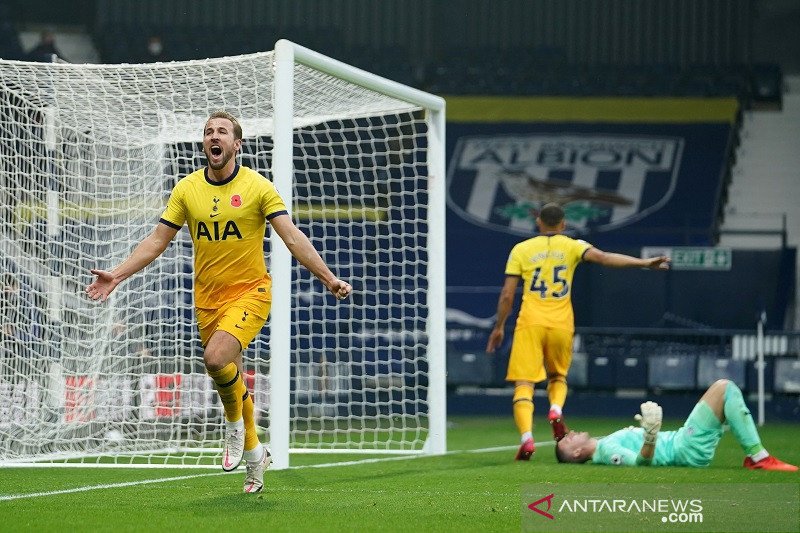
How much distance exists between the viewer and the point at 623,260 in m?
9.17

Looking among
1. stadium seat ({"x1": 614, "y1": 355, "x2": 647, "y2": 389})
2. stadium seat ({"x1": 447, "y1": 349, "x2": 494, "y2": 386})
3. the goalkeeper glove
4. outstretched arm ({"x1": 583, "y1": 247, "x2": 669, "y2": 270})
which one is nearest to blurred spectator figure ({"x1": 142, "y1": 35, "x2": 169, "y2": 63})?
stadium seat ({"x1": 447, "y1": 349, "x2": 494, "y2": 386})

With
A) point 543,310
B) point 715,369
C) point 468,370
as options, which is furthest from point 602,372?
point 543,310

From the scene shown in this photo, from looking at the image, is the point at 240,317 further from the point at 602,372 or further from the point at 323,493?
the point at 602,372

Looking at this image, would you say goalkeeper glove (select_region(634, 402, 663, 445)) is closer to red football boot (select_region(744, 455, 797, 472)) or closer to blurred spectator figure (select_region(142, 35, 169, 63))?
red football boot (select_region(744, 455, 797, 472))

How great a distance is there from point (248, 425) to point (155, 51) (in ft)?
51.4

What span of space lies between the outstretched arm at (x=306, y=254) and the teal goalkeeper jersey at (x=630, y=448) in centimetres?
294

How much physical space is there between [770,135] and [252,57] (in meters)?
17.4

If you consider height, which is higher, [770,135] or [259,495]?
[770,135]

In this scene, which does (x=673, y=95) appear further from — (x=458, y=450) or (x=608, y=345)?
(x=458, y=450)

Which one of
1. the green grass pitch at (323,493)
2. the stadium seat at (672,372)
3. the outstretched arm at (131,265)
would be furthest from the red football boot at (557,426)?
the stadium seat at (672,372)

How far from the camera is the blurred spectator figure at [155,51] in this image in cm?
2148

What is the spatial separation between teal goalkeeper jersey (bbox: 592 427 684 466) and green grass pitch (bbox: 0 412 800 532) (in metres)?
0.14

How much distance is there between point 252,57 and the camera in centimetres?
873

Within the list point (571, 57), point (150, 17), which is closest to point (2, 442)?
Answer: point (150, 17)
